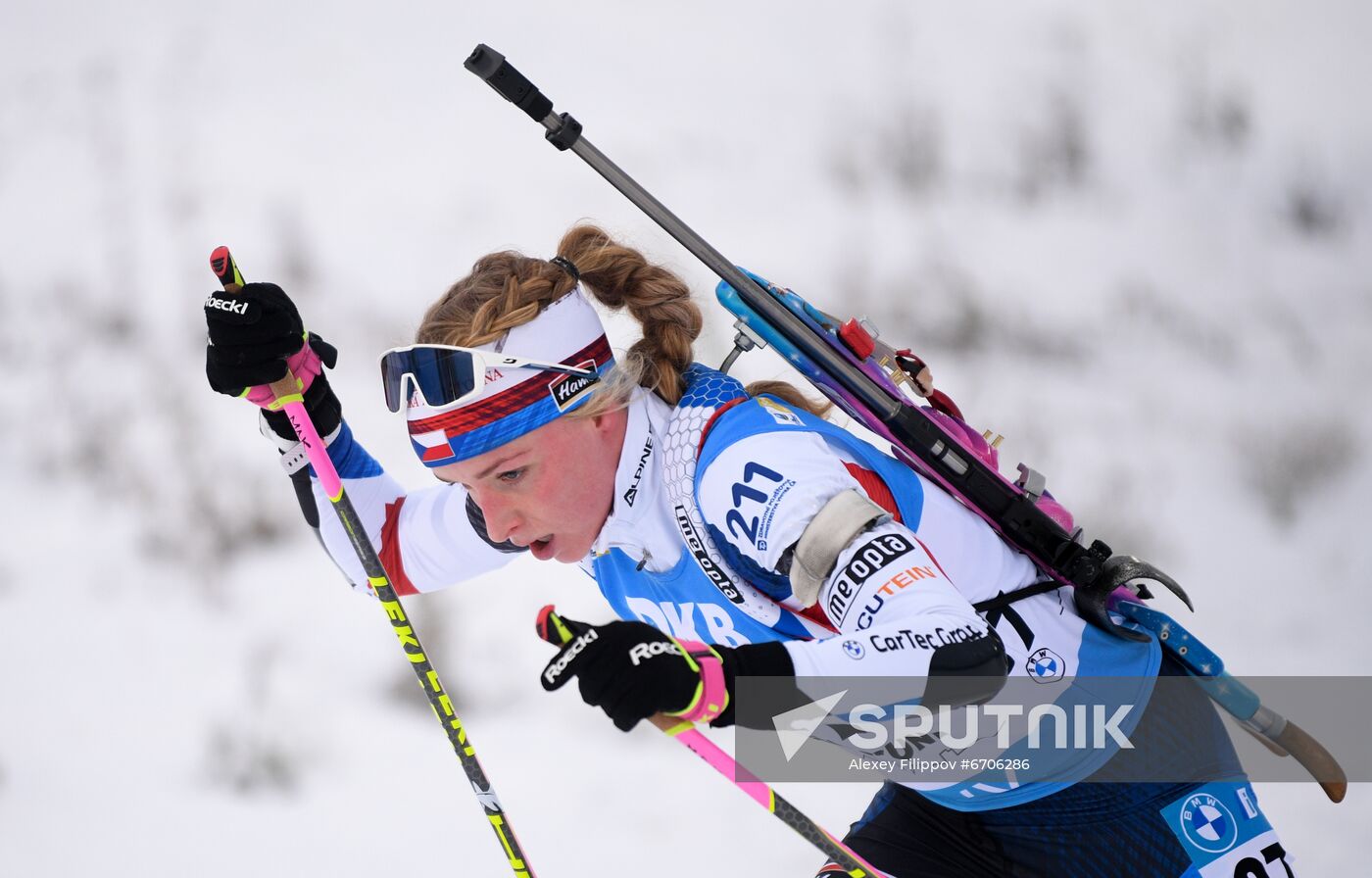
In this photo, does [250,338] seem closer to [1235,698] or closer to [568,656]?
[568,656]

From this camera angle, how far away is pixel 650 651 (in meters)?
1.25

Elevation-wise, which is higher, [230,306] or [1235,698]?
[1235,698]

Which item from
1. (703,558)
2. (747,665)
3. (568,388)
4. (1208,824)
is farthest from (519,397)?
(1208,824)

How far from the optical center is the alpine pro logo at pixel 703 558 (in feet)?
5.39

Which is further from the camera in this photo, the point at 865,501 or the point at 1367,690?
the point at 1367,690

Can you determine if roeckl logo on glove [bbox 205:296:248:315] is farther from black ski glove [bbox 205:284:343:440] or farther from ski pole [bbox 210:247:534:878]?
ski pole [bbox 210:247:534:878]

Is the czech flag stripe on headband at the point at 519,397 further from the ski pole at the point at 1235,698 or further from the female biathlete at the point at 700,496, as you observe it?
the ski pole at the point at 1235,698

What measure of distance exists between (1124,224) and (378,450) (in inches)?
104

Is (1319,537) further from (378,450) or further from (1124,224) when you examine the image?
(378,450)

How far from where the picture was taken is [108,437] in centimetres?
391

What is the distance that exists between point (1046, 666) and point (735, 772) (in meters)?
0.51

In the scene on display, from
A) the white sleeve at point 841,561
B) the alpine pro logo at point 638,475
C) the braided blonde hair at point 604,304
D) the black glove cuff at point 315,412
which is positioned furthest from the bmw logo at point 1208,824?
the black glove cuff at point 315,412

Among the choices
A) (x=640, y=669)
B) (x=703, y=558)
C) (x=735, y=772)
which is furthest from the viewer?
(x=703, y=558)

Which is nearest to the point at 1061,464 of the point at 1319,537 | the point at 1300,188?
the point at 1319,537
